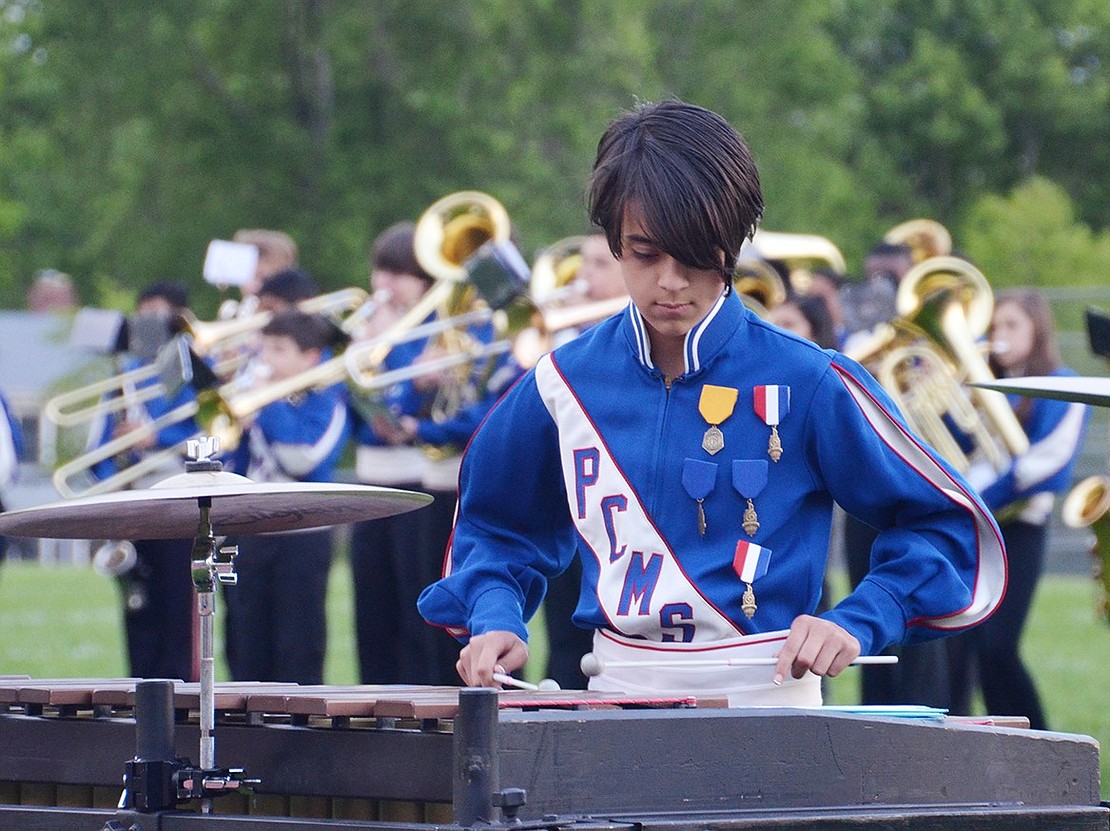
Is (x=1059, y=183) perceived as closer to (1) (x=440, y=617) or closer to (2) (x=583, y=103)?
(2) (x=583, y=103)

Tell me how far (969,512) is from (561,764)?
98 cm

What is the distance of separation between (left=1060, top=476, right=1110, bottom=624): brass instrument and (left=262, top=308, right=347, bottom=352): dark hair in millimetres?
2996

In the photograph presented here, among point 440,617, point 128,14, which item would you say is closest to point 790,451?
point 440,617

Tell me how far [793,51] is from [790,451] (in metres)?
31.0

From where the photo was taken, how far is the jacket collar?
338cm

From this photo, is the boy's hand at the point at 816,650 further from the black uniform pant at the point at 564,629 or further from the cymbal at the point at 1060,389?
the black uniform pant at the point at 564,629

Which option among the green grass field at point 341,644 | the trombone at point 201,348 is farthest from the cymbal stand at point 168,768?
the trombone at point 201,348

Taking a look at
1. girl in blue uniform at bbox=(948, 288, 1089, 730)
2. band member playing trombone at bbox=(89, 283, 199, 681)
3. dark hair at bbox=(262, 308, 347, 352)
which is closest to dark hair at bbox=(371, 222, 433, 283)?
dark hair at bbox=(262, 308, 347, 352)

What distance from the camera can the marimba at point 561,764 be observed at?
2.70 m

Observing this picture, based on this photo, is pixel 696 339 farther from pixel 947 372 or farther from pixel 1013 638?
pixel 947 372

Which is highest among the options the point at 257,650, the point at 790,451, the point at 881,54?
the point at 881,54

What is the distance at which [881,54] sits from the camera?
1624 inches

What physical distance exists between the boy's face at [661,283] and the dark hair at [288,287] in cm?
581

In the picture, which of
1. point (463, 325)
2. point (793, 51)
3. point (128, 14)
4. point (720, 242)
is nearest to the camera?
point (720, 242)
